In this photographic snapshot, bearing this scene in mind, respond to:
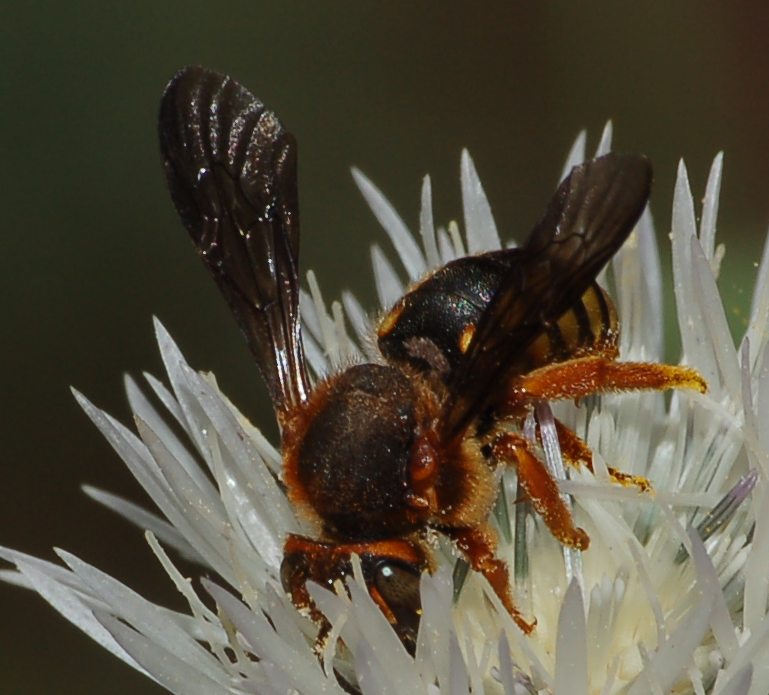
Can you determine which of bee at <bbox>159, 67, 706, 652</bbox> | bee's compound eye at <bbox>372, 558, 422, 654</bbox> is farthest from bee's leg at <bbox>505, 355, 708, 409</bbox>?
bee's compound eye at <bbox>372, 558, 422, 654</bbox>

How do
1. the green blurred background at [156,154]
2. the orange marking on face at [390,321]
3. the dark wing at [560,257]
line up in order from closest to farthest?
the dark wing at [560,257], the orange marking on face at [390,321], the green blurred background at [156,154]

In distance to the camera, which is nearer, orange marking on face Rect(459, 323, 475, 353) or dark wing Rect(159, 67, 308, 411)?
orange marking on face Rect(459, 323, 475, 353)

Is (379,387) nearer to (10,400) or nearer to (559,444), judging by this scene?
(559,444)

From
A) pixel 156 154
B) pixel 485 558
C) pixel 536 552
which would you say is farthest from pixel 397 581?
pixel 156 154

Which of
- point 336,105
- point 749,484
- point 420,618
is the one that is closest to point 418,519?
point 420,618

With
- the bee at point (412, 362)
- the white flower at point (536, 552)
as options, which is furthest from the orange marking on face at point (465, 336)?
the white flower at point (536, 552)

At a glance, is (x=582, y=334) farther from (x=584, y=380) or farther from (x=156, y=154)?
(x=156, y=154)

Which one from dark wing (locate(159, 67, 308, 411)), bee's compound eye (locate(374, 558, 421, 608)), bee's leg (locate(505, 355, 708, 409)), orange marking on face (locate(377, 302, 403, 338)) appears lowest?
bee's compound eye (locate(374, 558, 421, 608))

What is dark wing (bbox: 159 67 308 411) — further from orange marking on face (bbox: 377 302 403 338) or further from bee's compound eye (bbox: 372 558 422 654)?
bee's compound eye (bbox: 372 558 422 654)

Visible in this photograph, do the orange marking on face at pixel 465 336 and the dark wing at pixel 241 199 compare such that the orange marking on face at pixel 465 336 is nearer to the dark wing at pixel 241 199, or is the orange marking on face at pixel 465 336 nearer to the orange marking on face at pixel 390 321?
the orange marking on face at pixel 390 321
